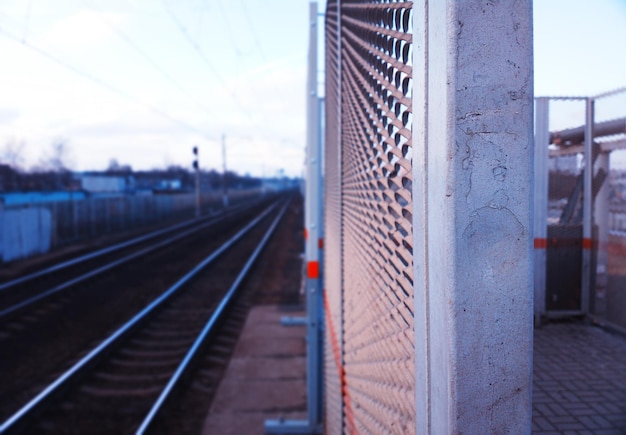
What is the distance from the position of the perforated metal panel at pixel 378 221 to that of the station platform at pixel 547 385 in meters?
0.72

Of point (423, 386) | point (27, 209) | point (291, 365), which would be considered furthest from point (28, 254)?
point (423, 386)

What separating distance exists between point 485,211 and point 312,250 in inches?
137

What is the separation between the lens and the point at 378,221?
1.68 m

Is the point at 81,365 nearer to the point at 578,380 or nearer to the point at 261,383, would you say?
the point at 261,383

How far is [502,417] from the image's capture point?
0.99 m

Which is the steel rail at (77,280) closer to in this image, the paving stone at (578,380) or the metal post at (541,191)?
the metal post at (541,191)

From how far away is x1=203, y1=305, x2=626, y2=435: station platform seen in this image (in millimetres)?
2115

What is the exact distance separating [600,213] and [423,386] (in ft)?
11.2

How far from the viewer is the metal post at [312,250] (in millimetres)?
4262

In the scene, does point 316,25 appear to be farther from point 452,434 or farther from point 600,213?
point 452,434

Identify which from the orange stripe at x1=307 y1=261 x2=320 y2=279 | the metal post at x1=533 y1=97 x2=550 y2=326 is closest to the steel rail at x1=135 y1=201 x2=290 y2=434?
the orange stripe at x1=307 y1=261 x2=320 y2=279

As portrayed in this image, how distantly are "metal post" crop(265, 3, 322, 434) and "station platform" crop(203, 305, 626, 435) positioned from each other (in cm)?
42

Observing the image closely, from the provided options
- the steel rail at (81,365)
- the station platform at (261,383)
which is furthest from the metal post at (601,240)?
the steel rail at (81,365)

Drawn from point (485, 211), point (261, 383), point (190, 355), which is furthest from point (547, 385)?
point (190, 355)
